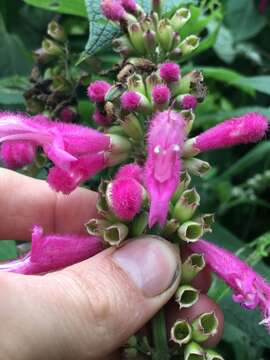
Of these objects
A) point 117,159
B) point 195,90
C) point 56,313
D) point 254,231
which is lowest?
point 254,231

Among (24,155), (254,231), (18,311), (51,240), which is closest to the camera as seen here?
(18,311)

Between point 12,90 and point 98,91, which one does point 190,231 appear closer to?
point 98,91

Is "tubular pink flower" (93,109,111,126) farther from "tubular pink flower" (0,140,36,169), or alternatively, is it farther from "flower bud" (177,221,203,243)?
"flower bud" (177,221,203,243)

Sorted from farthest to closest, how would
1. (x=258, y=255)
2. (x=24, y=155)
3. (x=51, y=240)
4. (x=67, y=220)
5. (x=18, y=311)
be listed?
(x=67, y=220) → (x=258, y=255) → (x=24, y=155) → (x=51, y=240) → (x=18, y=311)

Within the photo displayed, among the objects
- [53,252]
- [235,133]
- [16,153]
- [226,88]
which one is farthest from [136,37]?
[226,88]

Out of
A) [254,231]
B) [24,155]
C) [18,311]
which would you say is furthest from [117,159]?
[254,231]

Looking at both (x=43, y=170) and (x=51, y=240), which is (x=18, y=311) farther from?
(x=43, y=170)

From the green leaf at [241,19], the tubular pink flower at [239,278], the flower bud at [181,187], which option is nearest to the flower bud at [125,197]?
the flower bud at [181,187]

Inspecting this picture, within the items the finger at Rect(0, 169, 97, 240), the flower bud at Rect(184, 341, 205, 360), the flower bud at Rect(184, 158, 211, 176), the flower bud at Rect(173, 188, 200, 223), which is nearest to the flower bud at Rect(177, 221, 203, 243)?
the flower bud at Rect(173, 188, 200, 223)
